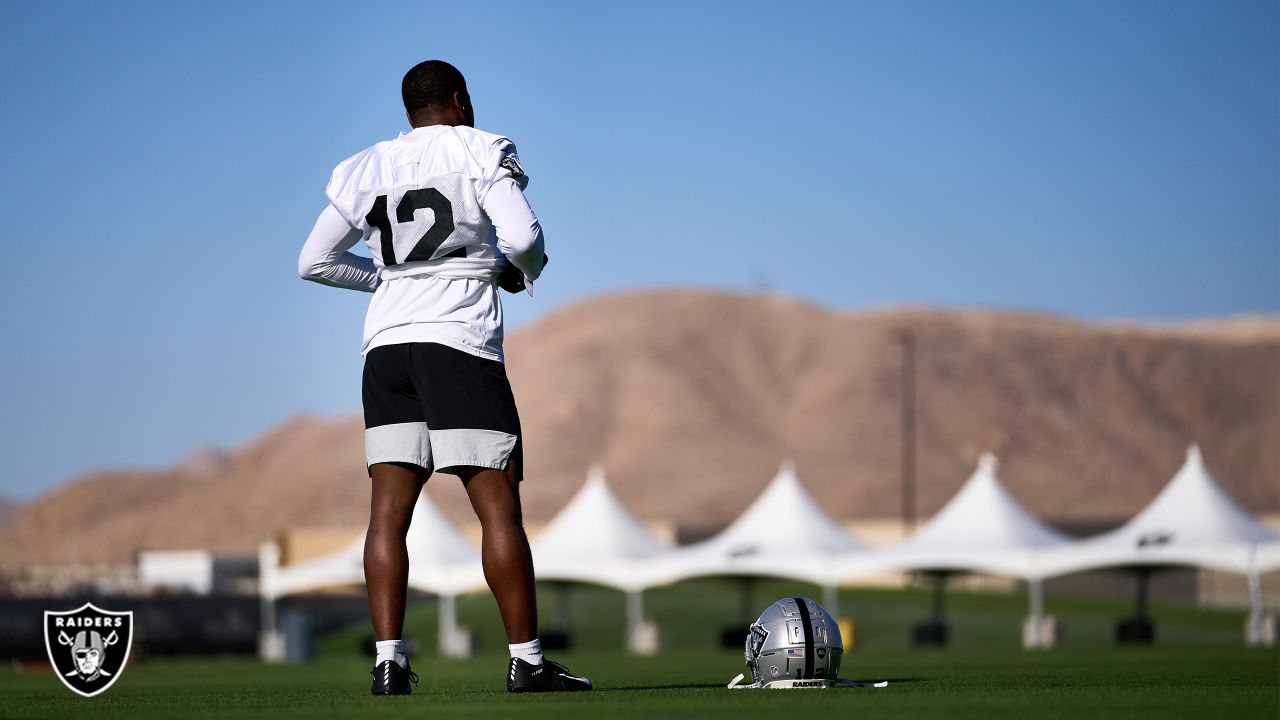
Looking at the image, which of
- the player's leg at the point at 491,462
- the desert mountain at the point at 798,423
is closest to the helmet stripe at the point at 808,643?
the player's leg at the point at 491,462

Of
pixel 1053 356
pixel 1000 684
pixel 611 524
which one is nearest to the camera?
pixel 1000 684

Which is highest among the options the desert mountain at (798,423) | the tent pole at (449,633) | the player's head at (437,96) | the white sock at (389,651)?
the desert mountain at (798,423)

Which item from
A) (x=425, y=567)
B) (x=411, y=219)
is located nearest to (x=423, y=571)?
(x=425, y=567)

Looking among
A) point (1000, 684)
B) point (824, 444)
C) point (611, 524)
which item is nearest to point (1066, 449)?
point (824, 444)

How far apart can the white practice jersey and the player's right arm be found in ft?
0.52

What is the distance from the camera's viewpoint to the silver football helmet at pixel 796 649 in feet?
22.3

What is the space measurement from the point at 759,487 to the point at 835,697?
122389 mm

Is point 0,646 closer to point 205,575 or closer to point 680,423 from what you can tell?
point 205,575

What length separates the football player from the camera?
639 centimetres

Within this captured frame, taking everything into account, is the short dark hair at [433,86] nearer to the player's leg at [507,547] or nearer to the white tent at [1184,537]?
the player's leg at [507,547]

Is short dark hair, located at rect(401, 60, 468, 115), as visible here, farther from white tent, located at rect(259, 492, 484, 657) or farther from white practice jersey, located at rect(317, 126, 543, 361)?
white tent, located at rect(259, 492, 484, 657)

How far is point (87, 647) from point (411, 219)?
6.17 ft

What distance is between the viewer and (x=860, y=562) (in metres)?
34.2

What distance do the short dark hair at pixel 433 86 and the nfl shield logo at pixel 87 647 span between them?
215 cm
